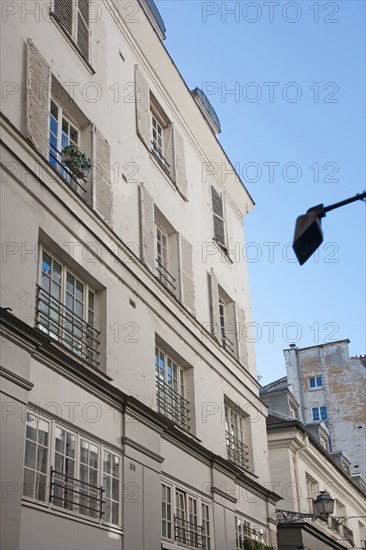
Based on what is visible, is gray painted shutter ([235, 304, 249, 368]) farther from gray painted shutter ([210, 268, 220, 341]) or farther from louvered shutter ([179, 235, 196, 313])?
louvered shutter ([179, 235, 196, 313])

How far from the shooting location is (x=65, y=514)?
10992mm

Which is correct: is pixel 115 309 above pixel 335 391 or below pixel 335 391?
below

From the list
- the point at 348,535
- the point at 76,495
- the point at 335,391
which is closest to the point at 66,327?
the point at 76,495

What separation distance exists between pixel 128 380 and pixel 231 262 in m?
8.51

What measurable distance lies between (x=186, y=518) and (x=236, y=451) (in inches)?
159

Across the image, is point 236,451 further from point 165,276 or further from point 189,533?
point 165,276

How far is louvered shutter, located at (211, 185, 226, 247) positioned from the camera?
2116 centimetres

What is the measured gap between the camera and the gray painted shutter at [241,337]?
20.7 meters

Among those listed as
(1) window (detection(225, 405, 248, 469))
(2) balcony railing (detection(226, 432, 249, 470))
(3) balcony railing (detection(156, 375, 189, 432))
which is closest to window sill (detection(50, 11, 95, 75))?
(3) balcony railing (detection(156, 375, 189, 432))

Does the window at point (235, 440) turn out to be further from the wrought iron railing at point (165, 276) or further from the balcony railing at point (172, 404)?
the wrought iron railing at point (165, 276)

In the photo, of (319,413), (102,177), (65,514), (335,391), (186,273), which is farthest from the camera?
(335,391)

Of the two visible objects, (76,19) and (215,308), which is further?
(215,308)

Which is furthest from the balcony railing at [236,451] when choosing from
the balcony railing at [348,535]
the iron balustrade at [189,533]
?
the balcony railing at [348,535]

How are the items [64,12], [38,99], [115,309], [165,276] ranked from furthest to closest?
[165,276] < [64,12] < [115,309] < [38,99]
